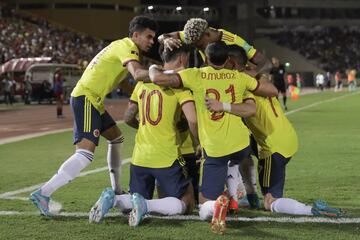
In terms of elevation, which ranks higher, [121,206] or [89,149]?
[89,149]

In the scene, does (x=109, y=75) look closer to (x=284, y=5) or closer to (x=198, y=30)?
(x=198, y=30)

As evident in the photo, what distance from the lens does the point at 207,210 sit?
608 centimetres

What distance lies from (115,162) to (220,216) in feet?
7.01

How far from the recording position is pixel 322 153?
487 inches

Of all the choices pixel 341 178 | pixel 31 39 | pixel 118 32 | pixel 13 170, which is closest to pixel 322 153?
pixel 341 178

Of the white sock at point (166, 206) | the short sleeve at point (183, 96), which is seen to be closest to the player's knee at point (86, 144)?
the white sock at point (166, 206)

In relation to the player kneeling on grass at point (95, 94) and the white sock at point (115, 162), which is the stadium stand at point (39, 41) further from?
the player kneeling on grass at point (95, 94)

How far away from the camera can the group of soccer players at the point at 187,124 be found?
6.23m


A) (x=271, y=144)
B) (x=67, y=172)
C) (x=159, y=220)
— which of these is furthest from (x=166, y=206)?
(x=271, y=144)

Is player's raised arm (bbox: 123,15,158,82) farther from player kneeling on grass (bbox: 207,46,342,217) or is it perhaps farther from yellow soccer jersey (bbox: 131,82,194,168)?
player kneeling on grass (bbox: 207,46,342,217)

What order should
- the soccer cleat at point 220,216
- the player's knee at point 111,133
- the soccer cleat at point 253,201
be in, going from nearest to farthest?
the soccer cleat at point 220,216 → the soccer cleat at point 253,201 → the player's knee at point 111,133

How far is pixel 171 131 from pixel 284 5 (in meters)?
78.4

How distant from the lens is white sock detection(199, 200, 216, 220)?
6.03 m

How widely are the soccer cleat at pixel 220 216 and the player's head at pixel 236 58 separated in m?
1.40
